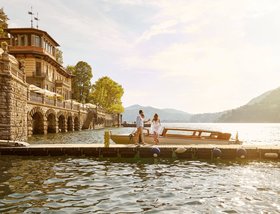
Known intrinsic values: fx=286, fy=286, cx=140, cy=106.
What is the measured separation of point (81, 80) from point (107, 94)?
8859 millimetres

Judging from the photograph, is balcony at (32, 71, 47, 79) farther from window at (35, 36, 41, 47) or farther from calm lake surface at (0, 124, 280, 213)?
calm lake surface at (0, 124, 280, 213)

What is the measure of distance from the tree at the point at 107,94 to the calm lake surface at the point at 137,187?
6572cm

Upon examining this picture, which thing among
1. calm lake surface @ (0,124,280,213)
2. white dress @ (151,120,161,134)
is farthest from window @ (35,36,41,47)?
calm lake surface @ (0,124,280,213)

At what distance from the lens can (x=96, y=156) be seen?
62.3ft

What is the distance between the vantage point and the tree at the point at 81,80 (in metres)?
85.1

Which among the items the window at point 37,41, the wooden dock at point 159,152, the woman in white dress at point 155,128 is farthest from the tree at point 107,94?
the wooden dock at point 159,152

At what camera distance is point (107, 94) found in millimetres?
85562

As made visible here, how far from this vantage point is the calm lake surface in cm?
877

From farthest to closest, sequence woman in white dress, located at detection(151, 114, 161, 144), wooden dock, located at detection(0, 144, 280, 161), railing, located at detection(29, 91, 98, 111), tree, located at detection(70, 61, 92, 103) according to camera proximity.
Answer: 1. tree, located at detection(70, 61, 92, 103)
2. railing, located at detection(29, 91, 98, 111)
3. woman in white dress, located at detection(151, 114, 161, 144)
4. wooden dock, located at detection(0, 144, 280, 161)

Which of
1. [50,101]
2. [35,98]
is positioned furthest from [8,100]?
[50,101]

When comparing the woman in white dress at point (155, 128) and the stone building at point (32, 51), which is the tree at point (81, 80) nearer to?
the stone building at point (32, 51)

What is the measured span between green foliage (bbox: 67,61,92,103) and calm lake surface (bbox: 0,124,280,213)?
69712 mm

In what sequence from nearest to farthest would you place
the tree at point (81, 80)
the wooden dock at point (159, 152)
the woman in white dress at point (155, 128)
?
the wooden dock at point (159, 152) < the woman in white dress at point (155, 128) < the tree at point (81, 80)

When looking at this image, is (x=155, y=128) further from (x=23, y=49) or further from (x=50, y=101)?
(x=23, y=49)
